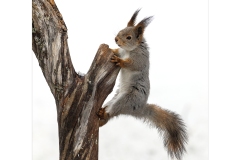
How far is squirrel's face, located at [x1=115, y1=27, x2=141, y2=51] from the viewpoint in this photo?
2.61m

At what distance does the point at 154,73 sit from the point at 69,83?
0.56 meters

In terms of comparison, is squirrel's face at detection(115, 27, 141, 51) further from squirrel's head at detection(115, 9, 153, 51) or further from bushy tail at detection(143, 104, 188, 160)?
bushy tail at detection(143, 104, 188, 160)

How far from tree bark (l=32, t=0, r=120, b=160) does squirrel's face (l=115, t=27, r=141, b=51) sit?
0.08 m

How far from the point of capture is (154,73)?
2.82 m

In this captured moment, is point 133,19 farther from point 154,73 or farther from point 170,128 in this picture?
point 170,128

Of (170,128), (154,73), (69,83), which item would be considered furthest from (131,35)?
(170,128)

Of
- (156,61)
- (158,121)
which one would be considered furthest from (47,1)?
(158,121)

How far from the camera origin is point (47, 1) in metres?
2.58

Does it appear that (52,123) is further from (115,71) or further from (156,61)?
(156,61)

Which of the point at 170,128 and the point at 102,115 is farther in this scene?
the point at 170,128

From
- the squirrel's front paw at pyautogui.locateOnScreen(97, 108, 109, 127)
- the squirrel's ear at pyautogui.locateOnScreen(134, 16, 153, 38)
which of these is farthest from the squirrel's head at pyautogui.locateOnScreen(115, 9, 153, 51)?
the squirrel's front paw at pyautogui.locateOnScreen(97, 108, 109, 127)

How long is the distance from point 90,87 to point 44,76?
29cm

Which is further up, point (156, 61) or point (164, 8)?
point (164, 8)

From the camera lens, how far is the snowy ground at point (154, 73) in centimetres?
274
